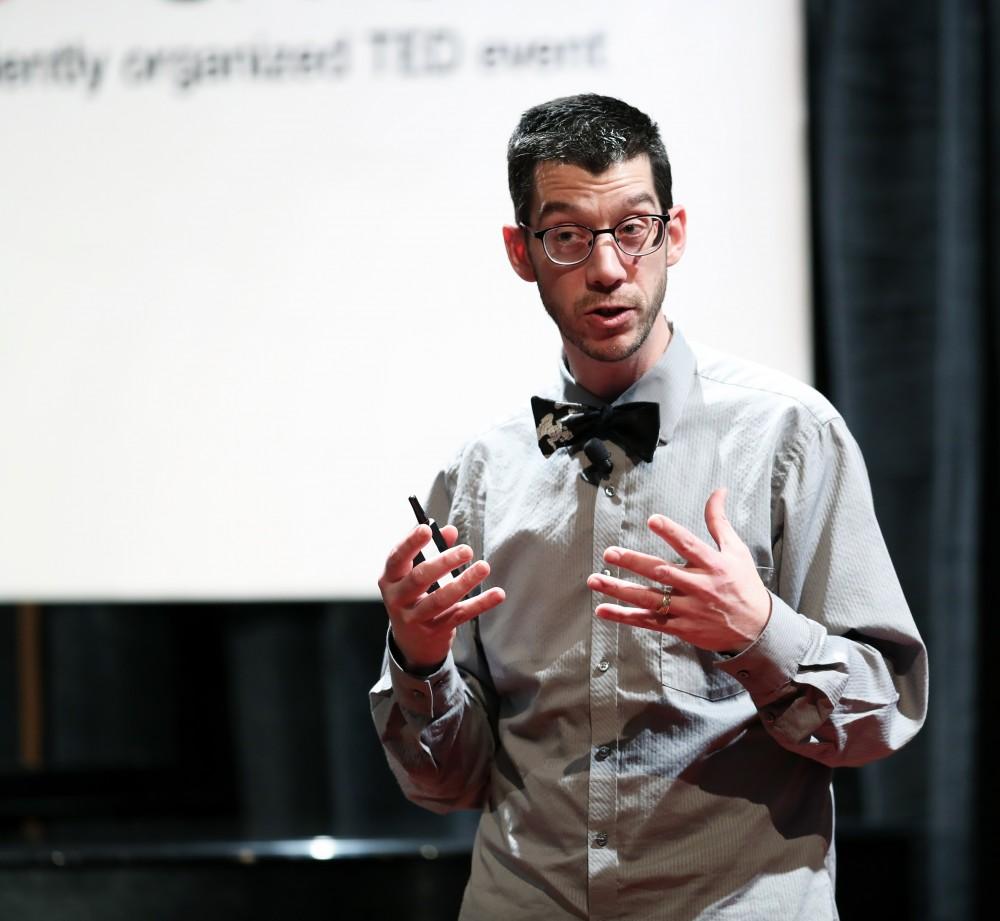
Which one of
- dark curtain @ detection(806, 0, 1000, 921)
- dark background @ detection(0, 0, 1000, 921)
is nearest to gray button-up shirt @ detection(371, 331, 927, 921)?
dark background @ detection(0, 0, 1000, 921)

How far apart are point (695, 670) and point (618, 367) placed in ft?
1.22

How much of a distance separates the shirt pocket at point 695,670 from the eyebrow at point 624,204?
1.40 feet

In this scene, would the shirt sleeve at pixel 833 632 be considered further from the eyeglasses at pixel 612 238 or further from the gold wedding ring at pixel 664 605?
the eyeglasses at pixel 612 238

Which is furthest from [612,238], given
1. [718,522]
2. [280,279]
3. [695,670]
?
[280,279]

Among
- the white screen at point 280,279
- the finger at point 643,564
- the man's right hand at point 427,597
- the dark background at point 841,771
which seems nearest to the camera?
the finger at point 643,564

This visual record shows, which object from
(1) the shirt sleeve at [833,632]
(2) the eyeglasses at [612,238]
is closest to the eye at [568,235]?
(2) the eyeglasses at [612,238]

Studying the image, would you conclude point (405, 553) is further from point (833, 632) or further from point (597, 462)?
point (833, 632)

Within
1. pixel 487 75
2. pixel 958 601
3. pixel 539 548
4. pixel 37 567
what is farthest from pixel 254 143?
pixel 958 601

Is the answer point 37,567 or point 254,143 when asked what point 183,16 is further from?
point 37,567

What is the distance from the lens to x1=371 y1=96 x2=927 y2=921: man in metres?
1.27

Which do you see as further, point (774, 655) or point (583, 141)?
point (583, 141)

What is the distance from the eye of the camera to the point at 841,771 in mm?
2477

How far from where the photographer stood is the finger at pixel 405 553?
123cm

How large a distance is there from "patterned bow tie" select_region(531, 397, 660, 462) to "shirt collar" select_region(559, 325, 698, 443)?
0.09 feet
